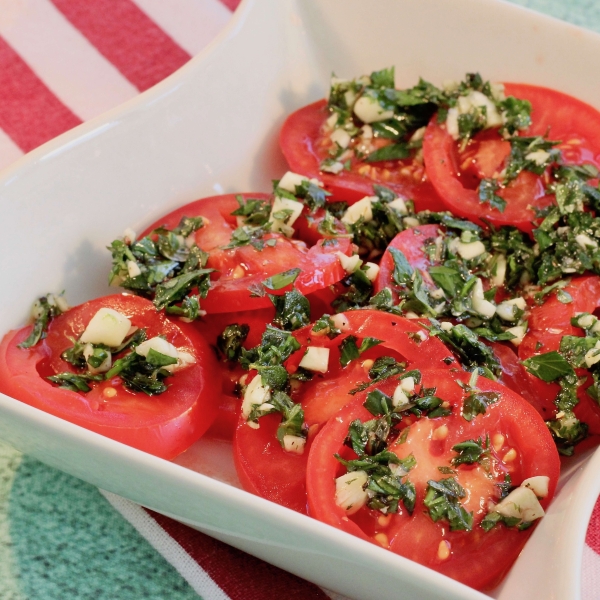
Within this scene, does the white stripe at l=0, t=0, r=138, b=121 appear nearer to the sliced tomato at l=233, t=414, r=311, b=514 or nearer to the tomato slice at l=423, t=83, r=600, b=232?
the tomato slice at l=423, t=83, r=600, b=232

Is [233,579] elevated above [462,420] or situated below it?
below

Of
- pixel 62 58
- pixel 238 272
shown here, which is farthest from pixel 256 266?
pixel 62 58

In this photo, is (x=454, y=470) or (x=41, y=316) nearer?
(x=454, y=470)

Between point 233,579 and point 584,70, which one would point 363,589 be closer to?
point 233,579

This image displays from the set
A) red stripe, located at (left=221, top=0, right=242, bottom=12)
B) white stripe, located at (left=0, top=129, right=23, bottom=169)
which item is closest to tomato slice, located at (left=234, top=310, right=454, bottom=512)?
white stripe, located at (left=0, top=129, right=23, bottom=169)

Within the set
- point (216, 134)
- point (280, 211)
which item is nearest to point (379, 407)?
point (280, 211)

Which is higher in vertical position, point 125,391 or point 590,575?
point 125,391

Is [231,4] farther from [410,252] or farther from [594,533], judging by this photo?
[594,533]
